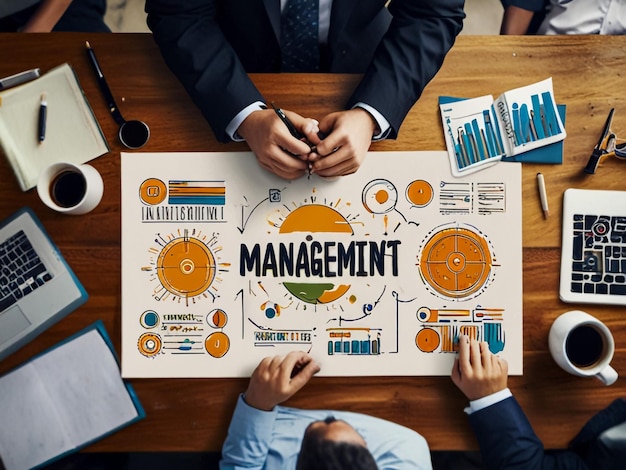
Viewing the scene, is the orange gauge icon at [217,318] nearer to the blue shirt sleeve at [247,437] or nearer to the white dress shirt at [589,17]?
the blue shirt sleeve at [247,437]

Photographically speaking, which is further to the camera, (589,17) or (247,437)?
(589,17)

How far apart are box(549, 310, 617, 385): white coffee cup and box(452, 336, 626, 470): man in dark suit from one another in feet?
0.35

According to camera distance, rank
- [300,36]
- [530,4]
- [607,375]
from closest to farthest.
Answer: [607,375] → [300,36] → [530,4]

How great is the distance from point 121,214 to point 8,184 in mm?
239

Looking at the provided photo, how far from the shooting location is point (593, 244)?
976 millimetres

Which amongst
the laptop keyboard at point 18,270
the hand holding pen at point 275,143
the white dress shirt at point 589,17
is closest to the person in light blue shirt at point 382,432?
the hand holding pen at point 275,143

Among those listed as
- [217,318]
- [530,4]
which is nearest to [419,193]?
[217,318]

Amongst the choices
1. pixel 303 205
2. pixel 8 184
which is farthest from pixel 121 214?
pixel 303 205

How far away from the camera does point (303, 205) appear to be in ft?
3.21

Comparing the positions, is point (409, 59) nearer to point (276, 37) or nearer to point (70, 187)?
point (276, 37)

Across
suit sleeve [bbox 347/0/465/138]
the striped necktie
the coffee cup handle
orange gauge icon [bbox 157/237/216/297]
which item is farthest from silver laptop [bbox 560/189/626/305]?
orange gauge icon [bbox 157/237/216/297]

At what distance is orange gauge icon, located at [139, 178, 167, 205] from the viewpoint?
981mm

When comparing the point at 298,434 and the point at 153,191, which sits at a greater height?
the point at 153,191

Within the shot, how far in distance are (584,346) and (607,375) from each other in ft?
0.24
